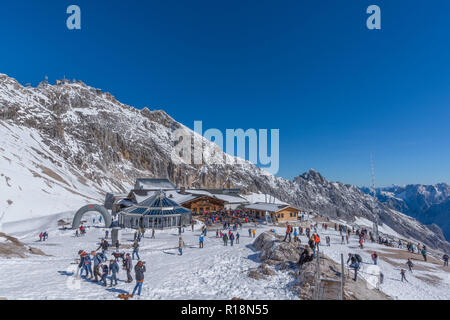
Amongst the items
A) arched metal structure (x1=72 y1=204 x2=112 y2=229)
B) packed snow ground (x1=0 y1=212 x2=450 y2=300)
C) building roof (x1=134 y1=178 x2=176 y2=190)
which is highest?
building roof (x1=134 y1=178 x2=176 y2=190)

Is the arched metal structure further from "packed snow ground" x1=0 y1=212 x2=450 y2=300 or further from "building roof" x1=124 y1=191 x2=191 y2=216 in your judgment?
"packed snow ground" x1=0 y1=212 x2=450 y2=300

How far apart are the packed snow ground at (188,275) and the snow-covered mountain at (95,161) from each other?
29210 mm

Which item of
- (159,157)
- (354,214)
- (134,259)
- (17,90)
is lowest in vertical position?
(354,214)

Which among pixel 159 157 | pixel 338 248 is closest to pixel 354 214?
pixel 159 157

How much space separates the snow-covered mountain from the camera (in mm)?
56906

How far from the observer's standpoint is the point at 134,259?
18.6 metres

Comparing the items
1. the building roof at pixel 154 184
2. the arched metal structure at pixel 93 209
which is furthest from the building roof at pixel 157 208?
the building roof at pixel 154 184

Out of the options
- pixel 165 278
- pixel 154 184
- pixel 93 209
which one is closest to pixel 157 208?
pixel 93 209

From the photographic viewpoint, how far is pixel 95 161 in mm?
103938

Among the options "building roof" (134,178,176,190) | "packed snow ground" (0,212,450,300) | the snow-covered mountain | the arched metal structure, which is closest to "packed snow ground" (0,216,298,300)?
"packed snow ground" (0,212,450,300)

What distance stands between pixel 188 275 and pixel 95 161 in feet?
344

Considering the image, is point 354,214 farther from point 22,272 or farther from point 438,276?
point 22,272

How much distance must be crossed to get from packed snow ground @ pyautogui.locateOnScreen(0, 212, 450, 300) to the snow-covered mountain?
95.8 feet
